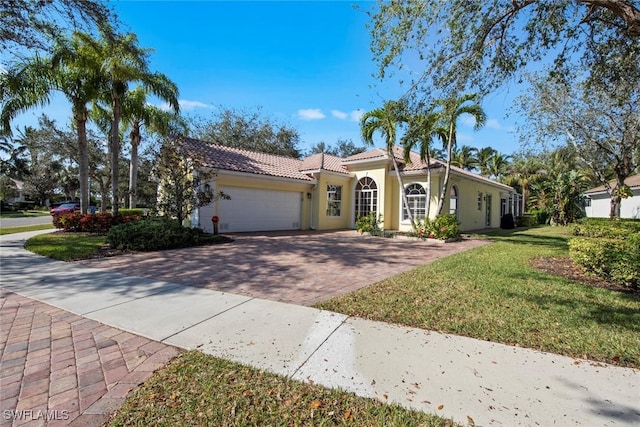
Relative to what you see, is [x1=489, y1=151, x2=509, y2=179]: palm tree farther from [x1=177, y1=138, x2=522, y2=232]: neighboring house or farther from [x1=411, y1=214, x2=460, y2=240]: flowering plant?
[x1=411, y1=214, x2=460, y2=240]: flowering plant

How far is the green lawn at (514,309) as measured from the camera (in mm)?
3764

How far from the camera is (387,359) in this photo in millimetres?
3355

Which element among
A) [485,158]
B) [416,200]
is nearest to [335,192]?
[416,200]

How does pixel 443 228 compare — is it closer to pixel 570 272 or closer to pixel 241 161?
pixel 570 272

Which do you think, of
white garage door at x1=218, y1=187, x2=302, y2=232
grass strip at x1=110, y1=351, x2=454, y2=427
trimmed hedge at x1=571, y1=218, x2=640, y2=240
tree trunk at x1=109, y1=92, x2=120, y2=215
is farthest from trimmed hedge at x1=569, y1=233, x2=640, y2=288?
tree trunk at x1=109, y1=92, x2=120, y2=215

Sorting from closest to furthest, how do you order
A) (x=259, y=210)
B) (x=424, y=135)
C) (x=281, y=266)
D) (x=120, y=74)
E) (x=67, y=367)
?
(x=67, y=367) → (x=281, y=266) → (x=424, y=135) → (x=120, y=74) → (x=259, y=210)

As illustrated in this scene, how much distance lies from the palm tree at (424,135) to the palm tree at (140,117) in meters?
12.7

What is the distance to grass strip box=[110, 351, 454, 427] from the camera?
96.1 inches

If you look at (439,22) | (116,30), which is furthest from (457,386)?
(116,30)

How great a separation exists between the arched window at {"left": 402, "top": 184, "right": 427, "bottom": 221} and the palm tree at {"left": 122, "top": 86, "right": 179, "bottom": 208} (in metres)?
13.7

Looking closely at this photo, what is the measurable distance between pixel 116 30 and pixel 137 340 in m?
10.1

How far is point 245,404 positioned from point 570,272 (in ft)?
27.4

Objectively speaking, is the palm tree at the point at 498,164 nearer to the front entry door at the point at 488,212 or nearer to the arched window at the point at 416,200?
the front entry door at the point at 488,212

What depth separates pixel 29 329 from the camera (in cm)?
411
